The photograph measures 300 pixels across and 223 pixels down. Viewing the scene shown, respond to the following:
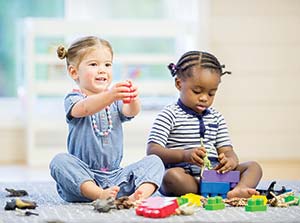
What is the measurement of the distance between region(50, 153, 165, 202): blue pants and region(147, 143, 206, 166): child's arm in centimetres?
9

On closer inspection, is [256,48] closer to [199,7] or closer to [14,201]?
[199,7]

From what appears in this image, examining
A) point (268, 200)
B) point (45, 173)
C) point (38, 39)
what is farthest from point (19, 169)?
point (268, 200)

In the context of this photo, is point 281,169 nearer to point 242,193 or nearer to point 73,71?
point 242,193

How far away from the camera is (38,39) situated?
3178 mm

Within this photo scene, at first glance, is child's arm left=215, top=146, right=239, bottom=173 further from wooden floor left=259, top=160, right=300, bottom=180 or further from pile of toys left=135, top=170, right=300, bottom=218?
wooden floor left=259, top=160, right=300, bottom=180

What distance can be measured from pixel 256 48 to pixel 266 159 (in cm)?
49

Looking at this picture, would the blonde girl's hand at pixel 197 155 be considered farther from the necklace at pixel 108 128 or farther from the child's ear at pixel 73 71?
the child's ear at pixel 73 71

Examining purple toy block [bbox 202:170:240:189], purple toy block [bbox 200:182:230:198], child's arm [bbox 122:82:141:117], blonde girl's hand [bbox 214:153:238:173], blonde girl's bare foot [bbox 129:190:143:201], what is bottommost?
purple toy block [bbox 200:182:230:198]

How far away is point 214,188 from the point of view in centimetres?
185

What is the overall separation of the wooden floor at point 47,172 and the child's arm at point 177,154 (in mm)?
674

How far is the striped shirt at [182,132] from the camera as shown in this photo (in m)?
1.96

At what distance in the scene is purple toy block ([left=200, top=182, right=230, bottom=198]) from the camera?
6.04 ft

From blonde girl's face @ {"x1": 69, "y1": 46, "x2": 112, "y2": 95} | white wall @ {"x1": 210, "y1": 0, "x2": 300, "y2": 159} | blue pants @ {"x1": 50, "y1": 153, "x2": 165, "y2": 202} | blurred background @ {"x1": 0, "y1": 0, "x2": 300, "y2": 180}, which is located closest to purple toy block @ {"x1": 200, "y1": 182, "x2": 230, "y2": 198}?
blue pants @ {"x1": 50, "y1": 153, "x2": 165, "y2": 202}

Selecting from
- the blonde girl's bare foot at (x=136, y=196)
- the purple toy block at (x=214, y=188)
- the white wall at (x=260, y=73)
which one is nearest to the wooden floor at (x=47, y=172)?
the white wall at (x=260, y=73)
